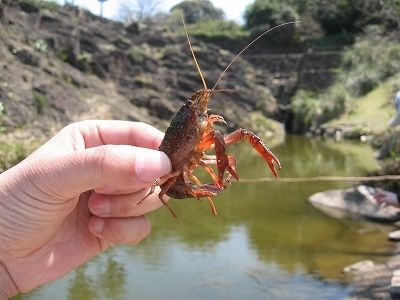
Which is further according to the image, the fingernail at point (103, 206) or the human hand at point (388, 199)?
the human hand at point (388, 199)

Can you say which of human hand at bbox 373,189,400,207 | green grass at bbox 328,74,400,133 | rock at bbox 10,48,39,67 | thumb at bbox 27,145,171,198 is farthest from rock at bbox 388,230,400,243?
rock at bbox 10,48,39,67

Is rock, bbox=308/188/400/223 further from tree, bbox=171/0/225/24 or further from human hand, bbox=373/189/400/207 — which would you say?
tree, bbox=171/0/225/24

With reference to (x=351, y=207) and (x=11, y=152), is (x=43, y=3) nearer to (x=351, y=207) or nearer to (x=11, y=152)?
(x=11, y=152)

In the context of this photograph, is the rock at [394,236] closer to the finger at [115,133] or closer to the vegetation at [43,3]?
the finger at [115,133]

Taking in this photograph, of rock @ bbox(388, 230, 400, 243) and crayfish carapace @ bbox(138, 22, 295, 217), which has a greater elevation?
crayfish carapace @ bbox(138, 22, 295, 217)

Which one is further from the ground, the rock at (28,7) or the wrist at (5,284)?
the rock at (28,7)

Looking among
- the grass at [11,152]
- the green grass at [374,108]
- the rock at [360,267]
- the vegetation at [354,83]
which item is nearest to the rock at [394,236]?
the rock at [360,267]

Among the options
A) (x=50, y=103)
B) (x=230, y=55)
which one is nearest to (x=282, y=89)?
(x=230, y=55)
